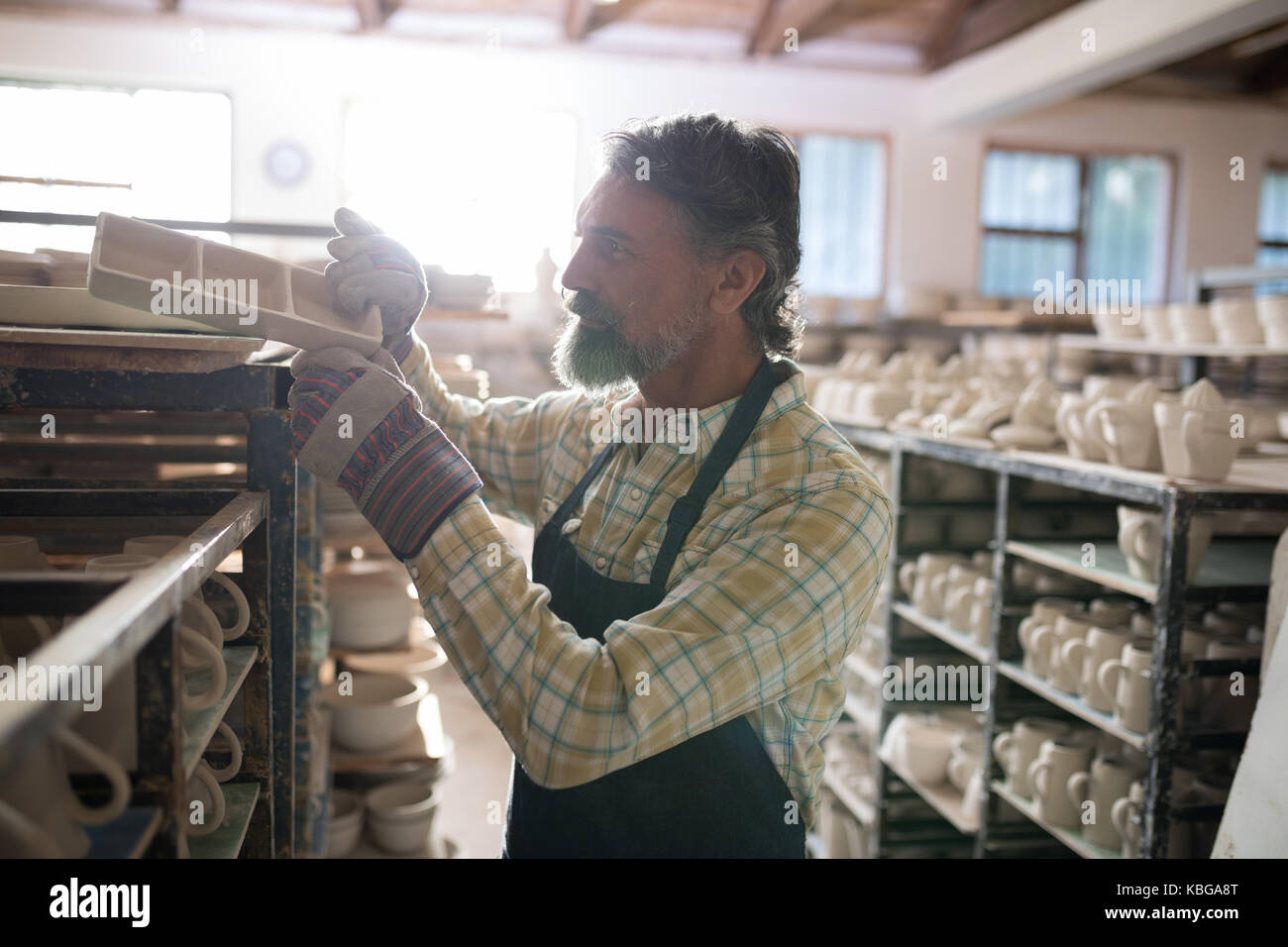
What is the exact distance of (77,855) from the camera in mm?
808

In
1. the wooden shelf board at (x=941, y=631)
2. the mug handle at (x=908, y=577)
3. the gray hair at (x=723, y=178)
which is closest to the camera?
the gray hair at (x=723, y=178)

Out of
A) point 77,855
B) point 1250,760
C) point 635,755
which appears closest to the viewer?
point 77,855

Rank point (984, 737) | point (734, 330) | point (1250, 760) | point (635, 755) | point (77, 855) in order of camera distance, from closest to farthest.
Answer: point (77, 855)
point (635, 755)
point (734, 330)
point (1250, 760)
point (984, 737)

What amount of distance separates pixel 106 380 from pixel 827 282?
7.31 m

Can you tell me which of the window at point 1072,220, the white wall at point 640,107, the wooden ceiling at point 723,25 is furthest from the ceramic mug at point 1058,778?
the window at point 1072,220

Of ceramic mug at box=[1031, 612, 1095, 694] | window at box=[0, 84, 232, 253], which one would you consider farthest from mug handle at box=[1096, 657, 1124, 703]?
window at box=[0, 84, 232, 253]

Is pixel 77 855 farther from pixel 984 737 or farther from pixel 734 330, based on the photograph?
pixel 984 737

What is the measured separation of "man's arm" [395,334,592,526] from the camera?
1862mm

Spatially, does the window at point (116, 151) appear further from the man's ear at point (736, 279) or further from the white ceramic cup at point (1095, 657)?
the white ceramic cup at point (1095, 657)

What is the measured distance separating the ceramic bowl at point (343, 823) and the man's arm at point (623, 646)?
181 centimetres

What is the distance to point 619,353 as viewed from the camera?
1565 millimetres

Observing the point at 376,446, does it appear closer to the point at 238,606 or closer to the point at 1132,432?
the point at 238,606

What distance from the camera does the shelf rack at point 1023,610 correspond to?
2115 mm
